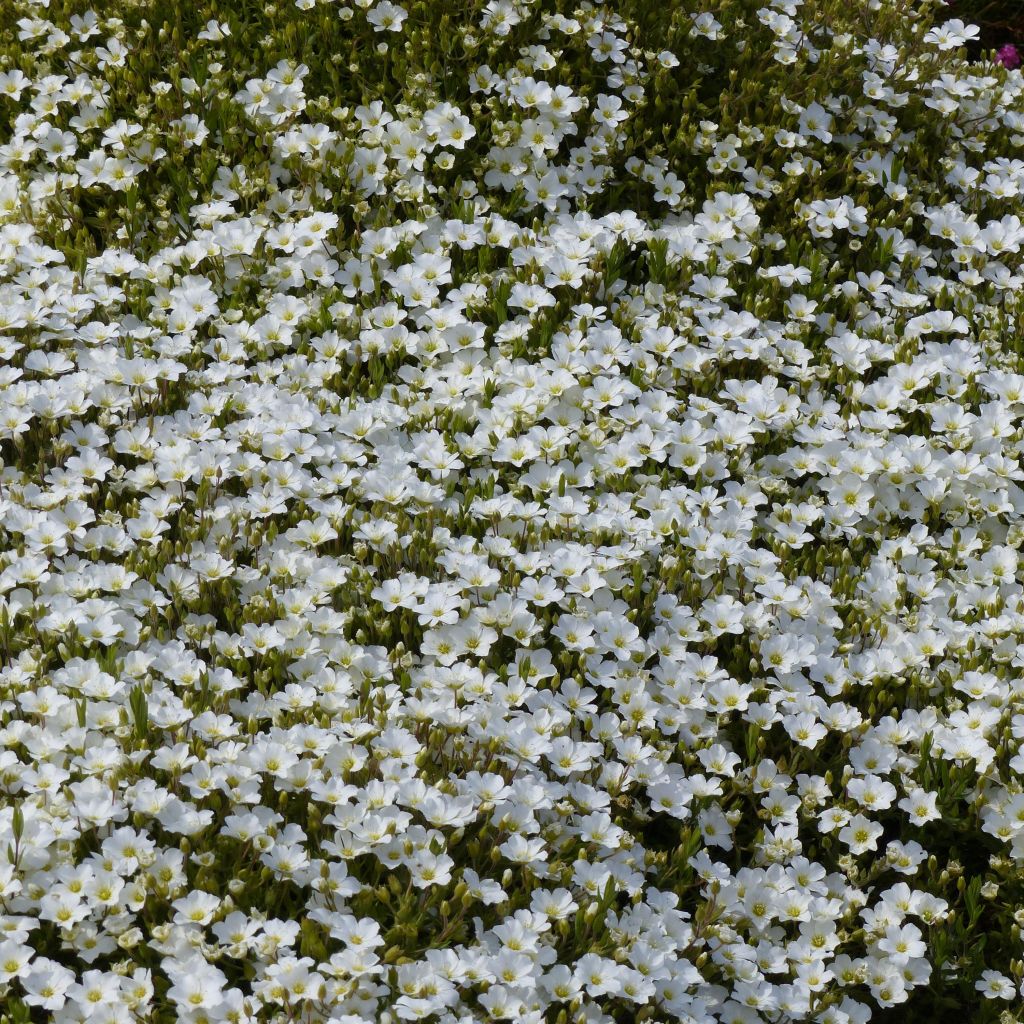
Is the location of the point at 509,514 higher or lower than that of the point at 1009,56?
lower

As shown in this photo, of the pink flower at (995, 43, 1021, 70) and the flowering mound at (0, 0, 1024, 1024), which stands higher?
the pink flower at (995, 43, 1021, 70)

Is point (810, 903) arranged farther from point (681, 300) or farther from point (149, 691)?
point (681, 300)

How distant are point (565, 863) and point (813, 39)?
4.06m

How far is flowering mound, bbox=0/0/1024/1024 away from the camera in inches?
125

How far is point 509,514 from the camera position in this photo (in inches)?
159

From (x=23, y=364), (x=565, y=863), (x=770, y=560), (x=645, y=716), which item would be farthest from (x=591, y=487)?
(x=23, y=364)

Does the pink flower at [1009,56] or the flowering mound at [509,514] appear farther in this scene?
the pink flower at [1009,56]

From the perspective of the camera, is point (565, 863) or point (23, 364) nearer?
point (565, 863)

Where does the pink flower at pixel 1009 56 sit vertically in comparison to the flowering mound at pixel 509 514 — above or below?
above

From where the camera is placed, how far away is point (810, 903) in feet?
11.2

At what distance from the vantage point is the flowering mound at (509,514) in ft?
10.4

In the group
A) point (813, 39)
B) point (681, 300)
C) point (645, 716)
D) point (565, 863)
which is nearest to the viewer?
point (565, 863)

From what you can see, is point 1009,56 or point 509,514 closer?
point 509,514

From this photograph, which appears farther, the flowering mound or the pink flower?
the pink flower
